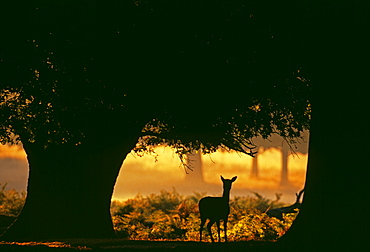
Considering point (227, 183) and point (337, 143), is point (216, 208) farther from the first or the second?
point (337, 143)

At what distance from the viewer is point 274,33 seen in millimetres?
19953

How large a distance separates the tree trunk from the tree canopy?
13.2 ft

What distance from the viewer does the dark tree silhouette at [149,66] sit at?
20.1m

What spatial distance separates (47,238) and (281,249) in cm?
1346

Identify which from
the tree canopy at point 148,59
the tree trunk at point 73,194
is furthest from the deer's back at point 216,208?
the tree trunk at point 73,194

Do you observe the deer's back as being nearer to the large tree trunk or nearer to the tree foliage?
the large tree trunk

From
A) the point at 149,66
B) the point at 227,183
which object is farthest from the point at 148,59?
the point at 227,183

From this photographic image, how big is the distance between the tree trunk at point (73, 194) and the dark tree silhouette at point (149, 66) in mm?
2526

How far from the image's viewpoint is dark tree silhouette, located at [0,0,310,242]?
66.0ft

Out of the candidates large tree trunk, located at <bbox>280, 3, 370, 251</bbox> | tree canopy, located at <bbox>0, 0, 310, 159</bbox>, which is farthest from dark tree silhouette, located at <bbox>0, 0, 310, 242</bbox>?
large tree trunk, located at <bbox>280, 3, 370, 251</bbox>

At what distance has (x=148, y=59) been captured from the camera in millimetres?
21000

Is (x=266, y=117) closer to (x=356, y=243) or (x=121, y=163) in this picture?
(x=121, y=163)

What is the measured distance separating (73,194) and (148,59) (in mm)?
8783

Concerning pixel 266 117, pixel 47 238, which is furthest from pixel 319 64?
pixel 47 238
